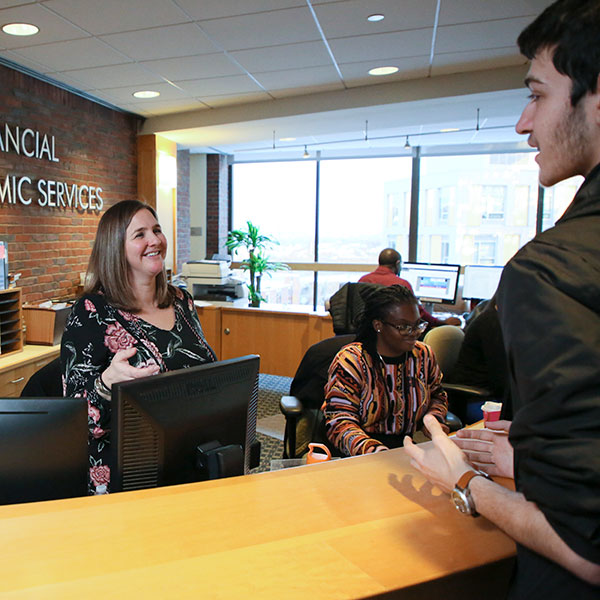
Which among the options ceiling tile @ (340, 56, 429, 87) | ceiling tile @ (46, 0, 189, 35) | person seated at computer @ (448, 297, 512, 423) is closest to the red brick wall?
ceiling tile @ (46, 0, 189, 35)

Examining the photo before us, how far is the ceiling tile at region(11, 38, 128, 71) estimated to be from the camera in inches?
153

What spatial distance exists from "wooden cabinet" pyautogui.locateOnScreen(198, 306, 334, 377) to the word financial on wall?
1.71 metres

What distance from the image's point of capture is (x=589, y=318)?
0.62 m

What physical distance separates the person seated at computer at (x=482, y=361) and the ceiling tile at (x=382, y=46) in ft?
7.05

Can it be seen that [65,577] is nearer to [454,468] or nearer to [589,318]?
[454,468]

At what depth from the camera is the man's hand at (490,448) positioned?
1.00 meters

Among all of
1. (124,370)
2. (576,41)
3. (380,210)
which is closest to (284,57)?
(124,370)

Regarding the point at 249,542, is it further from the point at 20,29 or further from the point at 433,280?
the point at 433,280

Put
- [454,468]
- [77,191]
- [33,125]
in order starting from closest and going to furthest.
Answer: [454,468]
[33,125]
[77,191]

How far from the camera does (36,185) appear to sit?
4586 millimetres

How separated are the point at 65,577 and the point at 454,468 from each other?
0.68 metres

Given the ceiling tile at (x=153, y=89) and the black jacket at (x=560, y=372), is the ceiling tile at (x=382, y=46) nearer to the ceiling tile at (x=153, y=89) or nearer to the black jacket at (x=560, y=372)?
the ceiling tile at (x=153, y=89)

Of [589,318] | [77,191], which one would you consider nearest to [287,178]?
[77,191]


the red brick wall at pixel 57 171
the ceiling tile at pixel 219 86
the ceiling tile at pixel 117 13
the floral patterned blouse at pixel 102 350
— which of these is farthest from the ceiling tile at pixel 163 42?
the floral patterned blouse at pixel 102 350
